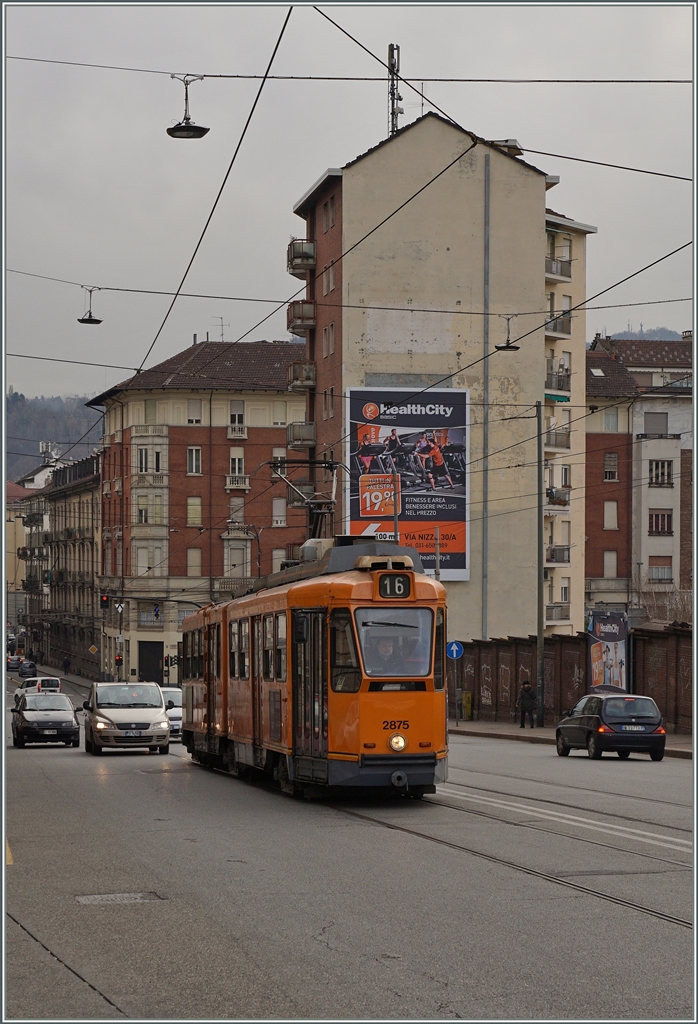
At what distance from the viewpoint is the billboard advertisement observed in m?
39.0

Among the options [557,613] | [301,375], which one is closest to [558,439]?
[557,613]

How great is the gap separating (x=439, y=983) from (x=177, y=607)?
80733 mm

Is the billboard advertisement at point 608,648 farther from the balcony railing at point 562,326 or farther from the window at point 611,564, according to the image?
the window at point 611,564

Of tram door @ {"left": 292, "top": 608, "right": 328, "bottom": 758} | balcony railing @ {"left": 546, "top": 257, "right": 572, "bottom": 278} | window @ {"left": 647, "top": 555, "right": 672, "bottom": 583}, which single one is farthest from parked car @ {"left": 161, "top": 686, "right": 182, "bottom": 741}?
window @ {"left": 647, "top": 555, "right": 672, "bottom": 583}

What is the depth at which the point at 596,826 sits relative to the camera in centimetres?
1515

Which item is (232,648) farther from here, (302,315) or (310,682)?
(302,315)

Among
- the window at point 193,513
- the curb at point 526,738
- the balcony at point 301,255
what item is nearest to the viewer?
the curb at point 526,738

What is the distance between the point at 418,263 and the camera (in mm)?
62438

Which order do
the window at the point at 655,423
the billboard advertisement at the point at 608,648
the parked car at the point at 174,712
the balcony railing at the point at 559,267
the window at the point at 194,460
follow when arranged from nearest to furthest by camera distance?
the billboard advertisement at the point at 608,648, the parked car at the point at 174,712, the balcony railing at the point at 559,267, the window at the point at 194,460, the window at the point at 655,423

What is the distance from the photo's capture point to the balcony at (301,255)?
66625 mm

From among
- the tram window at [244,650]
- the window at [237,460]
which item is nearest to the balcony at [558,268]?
the window at [237,460]

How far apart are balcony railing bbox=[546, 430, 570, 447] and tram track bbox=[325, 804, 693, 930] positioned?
55.0 m

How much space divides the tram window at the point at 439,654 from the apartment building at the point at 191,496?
68772 millimetres

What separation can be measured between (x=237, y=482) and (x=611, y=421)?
23652mm
